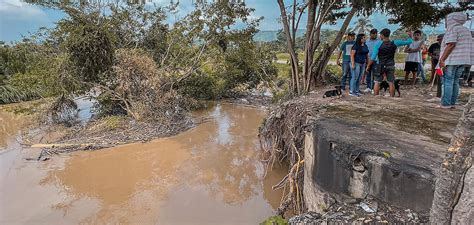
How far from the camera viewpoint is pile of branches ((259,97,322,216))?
497cm

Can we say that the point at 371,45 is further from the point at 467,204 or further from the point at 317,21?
the point at 467,204

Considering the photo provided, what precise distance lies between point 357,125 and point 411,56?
4.98 m

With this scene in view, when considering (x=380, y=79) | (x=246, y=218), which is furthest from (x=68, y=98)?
(x=380, y=79)

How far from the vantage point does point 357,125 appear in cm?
462

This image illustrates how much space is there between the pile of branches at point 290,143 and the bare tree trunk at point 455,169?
9.98 feet

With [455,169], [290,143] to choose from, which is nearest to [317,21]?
[290,143]

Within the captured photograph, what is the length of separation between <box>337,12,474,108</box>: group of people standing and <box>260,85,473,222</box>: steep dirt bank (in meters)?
0.41

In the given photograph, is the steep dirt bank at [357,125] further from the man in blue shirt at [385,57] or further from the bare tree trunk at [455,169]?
the bare tree trunk at [455,169]

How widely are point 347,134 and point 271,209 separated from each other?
2264mm

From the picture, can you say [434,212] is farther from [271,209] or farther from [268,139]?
[268,139]

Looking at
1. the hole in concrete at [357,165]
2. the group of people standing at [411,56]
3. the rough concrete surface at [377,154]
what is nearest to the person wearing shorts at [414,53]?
the group of people standing at [411,56]

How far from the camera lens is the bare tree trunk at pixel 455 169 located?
1600mm

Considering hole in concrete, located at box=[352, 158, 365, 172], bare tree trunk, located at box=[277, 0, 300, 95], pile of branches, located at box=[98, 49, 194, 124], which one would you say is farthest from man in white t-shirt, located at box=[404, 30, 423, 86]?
pile of branches, located at box=[98, 49, 194, 124]

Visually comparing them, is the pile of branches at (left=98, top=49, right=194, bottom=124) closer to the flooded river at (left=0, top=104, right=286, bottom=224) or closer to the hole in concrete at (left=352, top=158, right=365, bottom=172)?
the flooded river at (left=0, top=104, right=286, bottom=224)
